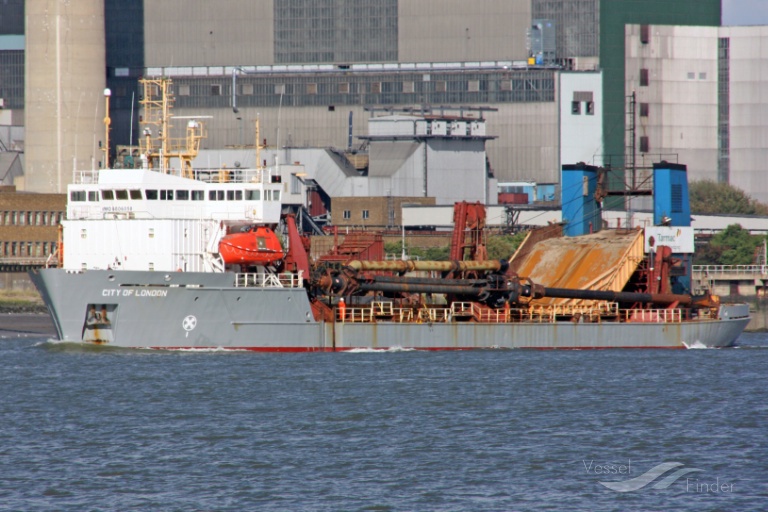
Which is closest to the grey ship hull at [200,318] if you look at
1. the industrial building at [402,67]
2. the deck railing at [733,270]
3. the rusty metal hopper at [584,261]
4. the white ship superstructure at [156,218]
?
the white ship superstructure at [156,218]

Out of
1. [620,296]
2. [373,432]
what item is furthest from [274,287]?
[373,432]

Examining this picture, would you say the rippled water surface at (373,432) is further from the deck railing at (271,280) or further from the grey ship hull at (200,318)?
the deck railing at (271,280)

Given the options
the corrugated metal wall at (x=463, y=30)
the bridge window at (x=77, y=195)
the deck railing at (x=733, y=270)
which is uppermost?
the corrugated metal wall at (x=463, y=30)

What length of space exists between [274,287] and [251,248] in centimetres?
194

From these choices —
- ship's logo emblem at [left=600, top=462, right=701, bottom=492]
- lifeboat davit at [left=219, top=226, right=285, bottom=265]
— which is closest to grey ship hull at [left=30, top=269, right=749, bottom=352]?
lifeboat davit at [left=219, top=226, right=285, bottom=265]

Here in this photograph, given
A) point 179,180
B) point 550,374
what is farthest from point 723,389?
point 179,180

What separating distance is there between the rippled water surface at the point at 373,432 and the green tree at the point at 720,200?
216 feet

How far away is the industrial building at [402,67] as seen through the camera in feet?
370

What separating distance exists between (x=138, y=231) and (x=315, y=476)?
2265 centimetres

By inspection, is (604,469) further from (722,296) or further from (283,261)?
(722,296)

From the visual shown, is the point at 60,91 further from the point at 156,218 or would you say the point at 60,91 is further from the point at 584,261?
the point at 584,261

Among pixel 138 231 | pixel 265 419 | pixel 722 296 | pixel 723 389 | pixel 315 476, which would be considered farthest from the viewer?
pixel 722 296

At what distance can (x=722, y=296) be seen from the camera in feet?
278

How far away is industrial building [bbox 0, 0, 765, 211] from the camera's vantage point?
11275 cm
